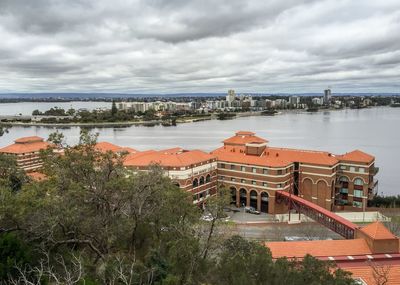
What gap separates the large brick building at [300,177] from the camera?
132ft

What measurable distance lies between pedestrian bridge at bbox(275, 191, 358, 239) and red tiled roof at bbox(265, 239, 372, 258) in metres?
4.57

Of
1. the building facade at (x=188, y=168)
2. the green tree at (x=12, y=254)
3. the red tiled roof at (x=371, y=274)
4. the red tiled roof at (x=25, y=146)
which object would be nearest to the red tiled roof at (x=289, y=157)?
the building facade at (x=188, y=168)

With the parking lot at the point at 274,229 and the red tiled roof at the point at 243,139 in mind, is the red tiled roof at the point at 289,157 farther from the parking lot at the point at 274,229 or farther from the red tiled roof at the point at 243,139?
the parking lot at the point at 274,229

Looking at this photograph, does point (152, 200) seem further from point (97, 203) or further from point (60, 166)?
point (60, 166)

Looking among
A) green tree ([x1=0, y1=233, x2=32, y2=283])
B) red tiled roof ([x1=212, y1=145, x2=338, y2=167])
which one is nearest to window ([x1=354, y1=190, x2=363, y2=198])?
red tiled roof ([x1=212, y1=145, x2=338, y2=167])

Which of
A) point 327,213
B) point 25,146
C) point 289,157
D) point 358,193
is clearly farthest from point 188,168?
point 25,146

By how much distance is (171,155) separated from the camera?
1583 inches

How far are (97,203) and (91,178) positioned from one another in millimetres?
1073

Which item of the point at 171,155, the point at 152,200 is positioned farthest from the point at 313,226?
the point at 152,200

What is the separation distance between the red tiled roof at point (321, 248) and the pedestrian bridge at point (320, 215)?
4566 millimetres

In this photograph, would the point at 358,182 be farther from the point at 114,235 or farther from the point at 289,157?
the point at 114,235

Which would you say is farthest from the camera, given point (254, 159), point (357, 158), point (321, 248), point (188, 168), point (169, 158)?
point (357, 158)

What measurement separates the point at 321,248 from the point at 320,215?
36.7 feet

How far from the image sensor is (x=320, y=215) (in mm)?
34156
